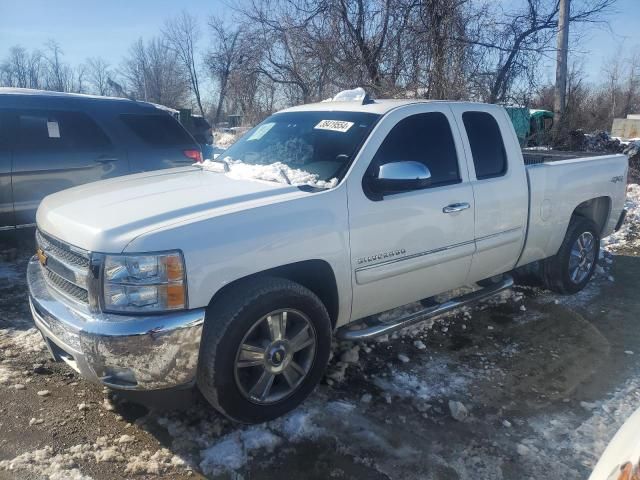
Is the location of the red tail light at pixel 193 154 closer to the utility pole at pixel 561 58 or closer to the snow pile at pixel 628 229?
the snow pile at pixel 628 229

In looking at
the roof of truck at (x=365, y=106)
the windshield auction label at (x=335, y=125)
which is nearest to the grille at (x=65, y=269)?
the windshield auction label at (x=335, y=125)

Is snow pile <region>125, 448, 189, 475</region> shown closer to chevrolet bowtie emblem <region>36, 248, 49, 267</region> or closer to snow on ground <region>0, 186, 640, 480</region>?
snow on ground <region>0, 186, 640, 480</region>

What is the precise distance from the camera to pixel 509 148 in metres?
4.39

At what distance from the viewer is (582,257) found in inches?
212

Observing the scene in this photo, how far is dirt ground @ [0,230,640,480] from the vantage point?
9.00ft

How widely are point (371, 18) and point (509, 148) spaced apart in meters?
9.35

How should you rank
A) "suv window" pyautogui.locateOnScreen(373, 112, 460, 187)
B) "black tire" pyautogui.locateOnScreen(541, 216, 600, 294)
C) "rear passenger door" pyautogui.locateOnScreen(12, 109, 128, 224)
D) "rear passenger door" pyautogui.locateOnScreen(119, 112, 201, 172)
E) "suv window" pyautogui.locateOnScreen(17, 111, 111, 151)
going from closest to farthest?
"suv window" pyautogui.locateOnScreen(373, 112, 460, 187), "black tire" pyautogui.locateOnScreen(541, 216, 600, 294), "rear passenger door" pyautogui.locateOnScreen(12, 109, 128, 224), "suv window" pyautogui.locateOnScreen(17, 111, 111, 151), "rear passenger door" pyautogui.locateOnScreen(119, 112, 201, 172)

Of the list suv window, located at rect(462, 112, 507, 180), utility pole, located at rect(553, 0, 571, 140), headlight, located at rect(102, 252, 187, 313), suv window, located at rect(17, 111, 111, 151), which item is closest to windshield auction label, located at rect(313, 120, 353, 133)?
suv window, located at rect(462, 112, 507, 180)

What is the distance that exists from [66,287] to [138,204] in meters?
0.62

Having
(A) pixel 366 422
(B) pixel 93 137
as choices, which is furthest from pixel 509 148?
(B) pixel 93 137

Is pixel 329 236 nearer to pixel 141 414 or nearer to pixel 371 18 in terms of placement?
pixel 141 414

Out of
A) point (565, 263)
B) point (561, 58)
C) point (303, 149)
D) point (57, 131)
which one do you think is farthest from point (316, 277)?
point (561, 58)

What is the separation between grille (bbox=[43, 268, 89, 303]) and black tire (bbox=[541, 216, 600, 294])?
426cm

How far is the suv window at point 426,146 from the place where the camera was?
364cm
